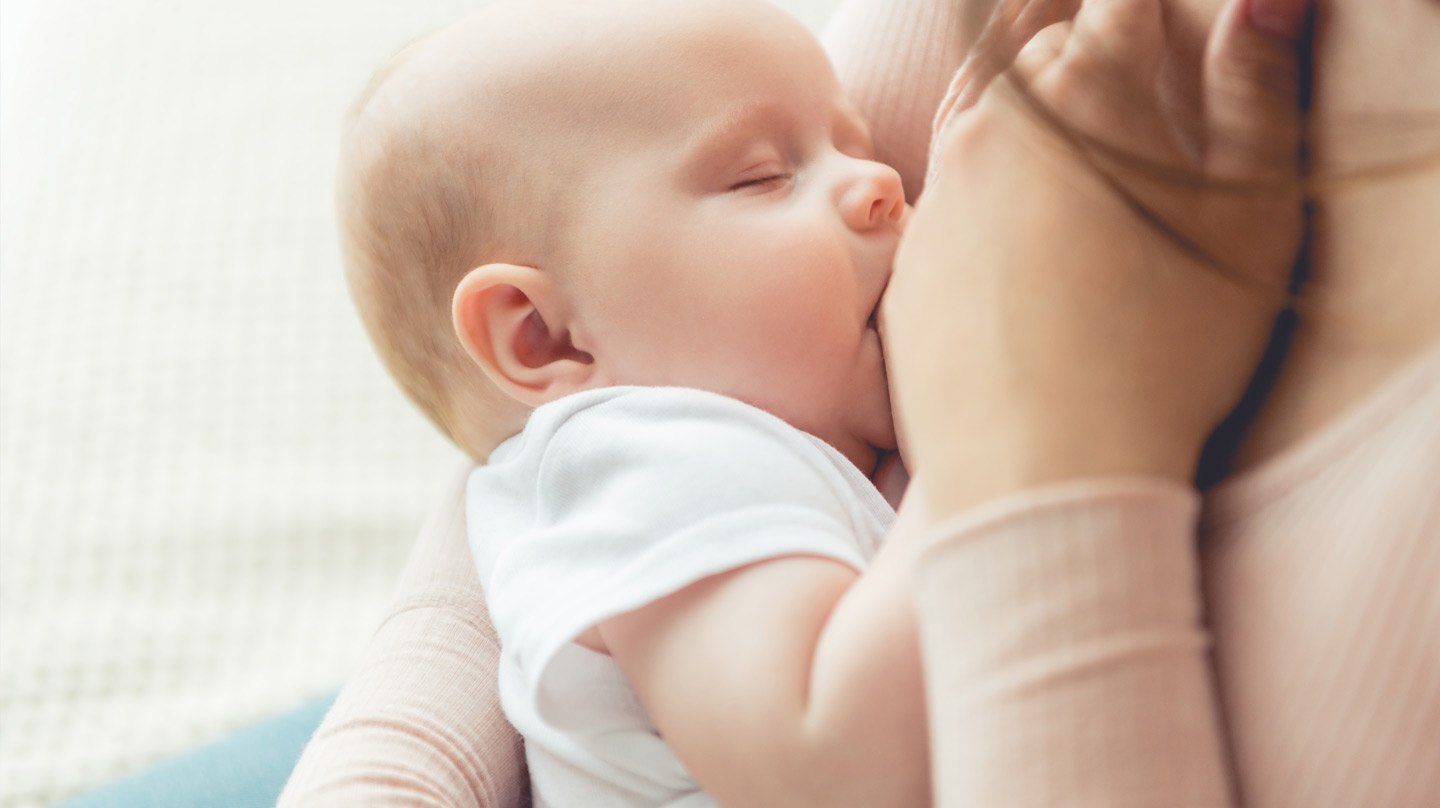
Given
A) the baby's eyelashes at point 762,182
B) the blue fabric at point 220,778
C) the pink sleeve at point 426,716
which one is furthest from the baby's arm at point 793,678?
the blue fabric at point 220,778

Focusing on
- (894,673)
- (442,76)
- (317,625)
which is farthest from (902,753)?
(317,625)

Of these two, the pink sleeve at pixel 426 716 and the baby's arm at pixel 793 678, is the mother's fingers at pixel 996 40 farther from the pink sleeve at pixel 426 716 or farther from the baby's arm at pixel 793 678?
the pink sleeve at pixel 426 716

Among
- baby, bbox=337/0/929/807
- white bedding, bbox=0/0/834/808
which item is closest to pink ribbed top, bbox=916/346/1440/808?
baby, bbox=337/0/929/807

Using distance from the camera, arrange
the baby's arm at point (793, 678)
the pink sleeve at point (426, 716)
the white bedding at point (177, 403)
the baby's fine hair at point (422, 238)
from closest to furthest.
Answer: the baby's arm at point (793, 678)
the pink sleeve at point (426, 716)
the baby's fine hair at point (422, 238)
the white bedding at point (177, 403)

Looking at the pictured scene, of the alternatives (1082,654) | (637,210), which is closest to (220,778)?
(637,210)

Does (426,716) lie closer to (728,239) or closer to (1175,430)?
(728,239)

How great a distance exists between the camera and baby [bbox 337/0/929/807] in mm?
601

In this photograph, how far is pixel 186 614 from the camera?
1372mm

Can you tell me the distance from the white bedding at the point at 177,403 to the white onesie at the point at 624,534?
2.34 ft

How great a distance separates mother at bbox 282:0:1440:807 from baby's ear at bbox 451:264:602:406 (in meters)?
0.33

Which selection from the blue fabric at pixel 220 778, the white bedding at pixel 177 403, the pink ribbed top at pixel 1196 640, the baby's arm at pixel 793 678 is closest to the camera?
the pink ribbed top at pixel 1196 640

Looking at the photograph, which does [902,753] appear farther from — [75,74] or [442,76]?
[75,74]

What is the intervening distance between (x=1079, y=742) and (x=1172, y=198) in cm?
22

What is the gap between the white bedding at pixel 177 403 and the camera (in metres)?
1.32
